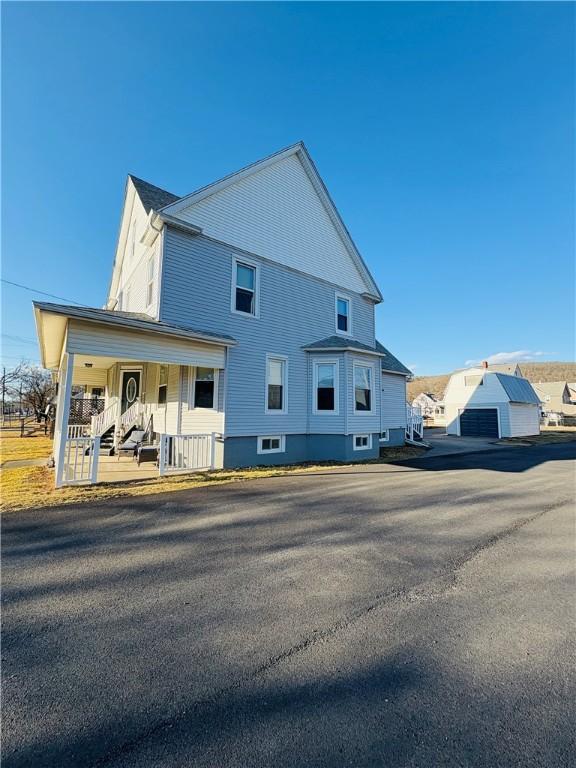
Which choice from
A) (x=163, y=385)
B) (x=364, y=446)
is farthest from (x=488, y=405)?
(x=163, y=385)

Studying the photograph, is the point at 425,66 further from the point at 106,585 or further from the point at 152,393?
the point at 106,585

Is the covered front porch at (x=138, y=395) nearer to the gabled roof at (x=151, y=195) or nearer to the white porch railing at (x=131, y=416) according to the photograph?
the white porch railing at (x=131, y=416)

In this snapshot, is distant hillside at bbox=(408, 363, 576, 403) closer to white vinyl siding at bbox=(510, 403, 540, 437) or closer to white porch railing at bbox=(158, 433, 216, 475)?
white vinyl siding at bbox=(510, 403, 540, 437)

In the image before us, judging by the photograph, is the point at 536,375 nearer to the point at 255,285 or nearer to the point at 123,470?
the point at 255,285

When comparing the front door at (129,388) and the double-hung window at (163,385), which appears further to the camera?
the front door at (129,388)

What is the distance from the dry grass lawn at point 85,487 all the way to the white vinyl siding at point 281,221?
7.33 meters

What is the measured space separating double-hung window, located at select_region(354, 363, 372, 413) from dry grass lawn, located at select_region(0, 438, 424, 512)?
123 inches

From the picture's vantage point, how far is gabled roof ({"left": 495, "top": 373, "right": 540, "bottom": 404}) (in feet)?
93.6

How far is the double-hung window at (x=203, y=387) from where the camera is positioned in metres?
10.9

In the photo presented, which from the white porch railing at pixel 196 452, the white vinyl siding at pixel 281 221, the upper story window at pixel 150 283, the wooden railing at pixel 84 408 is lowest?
the white porch railing at pixel 196 452

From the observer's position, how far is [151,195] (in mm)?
12305

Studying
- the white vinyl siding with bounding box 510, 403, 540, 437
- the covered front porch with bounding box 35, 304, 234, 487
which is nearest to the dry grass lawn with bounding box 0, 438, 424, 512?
the covered front porch with bounding box 35, 304, 234, 487

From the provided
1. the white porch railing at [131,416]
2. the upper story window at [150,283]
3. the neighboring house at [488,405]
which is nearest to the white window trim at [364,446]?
the white porch railing at [131,416]

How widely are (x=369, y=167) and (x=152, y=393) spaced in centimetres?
1490
